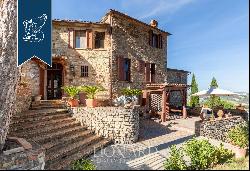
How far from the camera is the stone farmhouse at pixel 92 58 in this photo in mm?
16984

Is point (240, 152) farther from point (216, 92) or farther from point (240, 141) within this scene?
point (216, 92)

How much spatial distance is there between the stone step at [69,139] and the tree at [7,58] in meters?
1.68

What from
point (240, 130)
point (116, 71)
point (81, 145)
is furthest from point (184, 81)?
point (81, 145)

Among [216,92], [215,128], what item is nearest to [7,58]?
[215,128]

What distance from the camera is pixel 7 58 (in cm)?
754

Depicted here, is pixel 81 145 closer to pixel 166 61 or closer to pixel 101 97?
pixel 101 97

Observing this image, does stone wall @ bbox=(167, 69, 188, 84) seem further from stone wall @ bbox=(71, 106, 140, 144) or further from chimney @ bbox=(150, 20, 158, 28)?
stone wall @ bbox=(71, 106, 140, 144)

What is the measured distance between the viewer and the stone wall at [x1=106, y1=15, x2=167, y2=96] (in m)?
17.9

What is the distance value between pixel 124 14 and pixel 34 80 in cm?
792

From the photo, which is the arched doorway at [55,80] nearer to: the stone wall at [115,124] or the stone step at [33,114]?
the stone step at [33,114]

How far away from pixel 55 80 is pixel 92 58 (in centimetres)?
311

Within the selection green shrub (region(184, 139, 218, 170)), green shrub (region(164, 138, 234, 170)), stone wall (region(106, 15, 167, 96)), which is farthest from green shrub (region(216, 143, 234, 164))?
stone wall (region(106, 15, 167, 96))

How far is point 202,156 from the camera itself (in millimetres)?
7930

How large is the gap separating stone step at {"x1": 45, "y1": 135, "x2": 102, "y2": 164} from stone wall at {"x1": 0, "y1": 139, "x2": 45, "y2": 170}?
101cm
